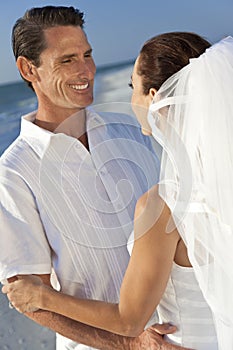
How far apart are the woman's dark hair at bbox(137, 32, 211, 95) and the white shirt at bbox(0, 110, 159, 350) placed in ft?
1.36

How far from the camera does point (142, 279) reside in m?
1.53

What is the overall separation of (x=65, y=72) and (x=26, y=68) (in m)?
0.18

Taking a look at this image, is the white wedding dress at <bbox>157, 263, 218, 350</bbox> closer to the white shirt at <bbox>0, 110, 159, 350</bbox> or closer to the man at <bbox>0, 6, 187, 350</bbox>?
the man at <bbox>0, 6, 187, 350</bbox>

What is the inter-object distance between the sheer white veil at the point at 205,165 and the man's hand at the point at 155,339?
0.66ft

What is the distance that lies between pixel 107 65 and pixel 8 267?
27726 mm

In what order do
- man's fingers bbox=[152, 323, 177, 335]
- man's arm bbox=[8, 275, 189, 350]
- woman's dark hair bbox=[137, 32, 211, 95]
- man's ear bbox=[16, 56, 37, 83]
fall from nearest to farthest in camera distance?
woman's dark hair bbox=[137, 32, 211, 95] → man's fingers bbox=[152, 323, 177, 335] → man's arm bbox=[8, 275, 189, 350] → man's ear bbox=[16, 56, 37, 83]

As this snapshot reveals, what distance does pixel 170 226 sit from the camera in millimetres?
1500

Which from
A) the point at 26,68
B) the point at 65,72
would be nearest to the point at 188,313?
the point at 65,72

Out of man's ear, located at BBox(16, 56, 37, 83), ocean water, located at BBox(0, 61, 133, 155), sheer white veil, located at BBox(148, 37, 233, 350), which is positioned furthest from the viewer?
ocean water, located at BBox(0, 61, 133, 155)

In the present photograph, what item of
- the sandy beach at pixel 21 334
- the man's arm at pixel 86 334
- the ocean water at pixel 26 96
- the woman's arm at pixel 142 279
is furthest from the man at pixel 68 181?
the ocean water at pixel 26 96

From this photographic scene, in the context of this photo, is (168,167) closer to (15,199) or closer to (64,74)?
(15,199)

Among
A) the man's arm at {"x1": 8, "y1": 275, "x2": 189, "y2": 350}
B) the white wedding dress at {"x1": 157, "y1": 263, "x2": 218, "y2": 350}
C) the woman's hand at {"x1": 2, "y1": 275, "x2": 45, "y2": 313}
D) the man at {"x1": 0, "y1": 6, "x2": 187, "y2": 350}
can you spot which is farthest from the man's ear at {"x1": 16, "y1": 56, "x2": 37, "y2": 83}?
the white wedding dress at {"x1": 157, "y1": 263, "x2": 218, "y2": 350}

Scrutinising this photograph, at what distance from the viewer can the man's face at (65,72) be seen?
7.49 feet

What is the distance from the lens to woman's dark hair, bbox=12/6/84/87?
2.31 m
